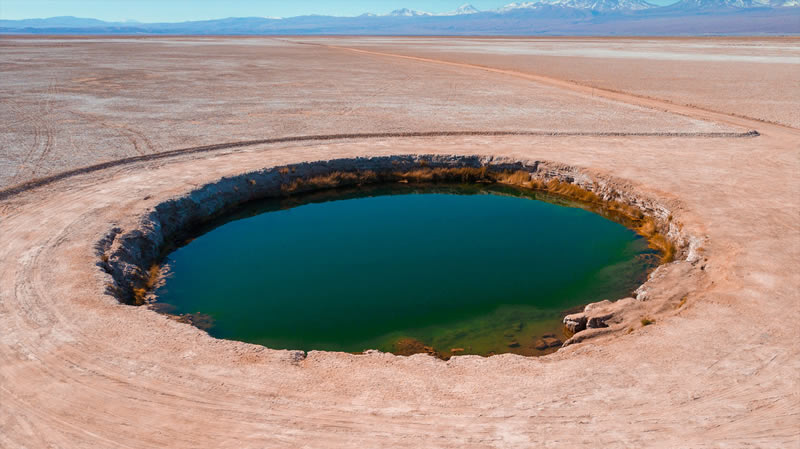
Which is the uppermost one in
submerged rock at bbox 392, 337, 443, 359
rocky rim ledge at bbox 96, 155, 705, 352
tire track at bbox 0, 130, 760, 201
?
tire track at bbox 0, 130, 760, 201

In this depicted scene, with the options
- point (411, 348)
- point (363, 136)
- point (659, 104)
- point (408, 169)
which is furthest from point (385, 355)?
point (659, 104)

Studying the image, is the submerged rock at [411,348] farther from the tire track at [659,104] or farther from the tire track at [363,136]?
the tire track at [659,104]

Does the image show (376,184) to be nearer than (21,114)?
Yes

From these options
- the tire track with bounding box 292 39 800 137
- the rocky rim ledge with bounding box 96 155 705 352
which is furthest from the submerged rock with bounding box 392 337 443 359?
the tire track with bounding box 292 39 800 137

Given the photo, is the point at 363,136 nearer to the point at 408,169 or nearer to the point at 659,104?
the point at 408,169

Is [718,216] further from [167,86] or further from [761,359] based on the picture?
[167,86]

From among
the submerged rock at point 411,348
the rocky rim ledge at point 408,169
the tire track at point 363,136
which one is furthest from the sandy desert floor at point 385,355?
the submerged rock at point 411,348

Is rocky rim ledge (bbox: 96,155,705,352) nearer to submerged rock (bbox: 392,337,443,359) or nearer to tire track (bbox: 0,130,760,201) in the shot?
submerged rock (bbox: 392,337,443,359)

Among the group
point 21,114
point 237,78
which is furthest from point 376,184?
point 237,78
